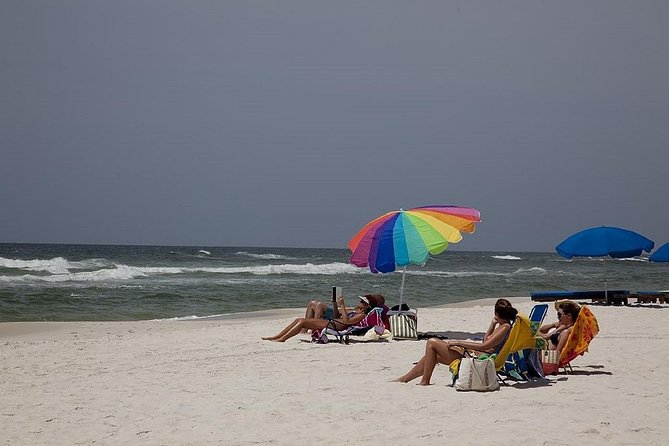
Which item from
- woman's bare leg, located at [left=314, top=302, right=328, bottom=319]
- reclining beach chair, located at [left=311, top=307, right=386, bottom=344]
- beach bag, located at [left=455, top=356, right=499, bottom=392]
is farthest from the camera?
woman's bare leg, located at [left=314, top=302, right=328, bottom=319]

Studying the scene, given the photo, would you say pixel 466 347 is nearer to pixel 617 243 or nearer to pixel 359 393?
pixel 359 393

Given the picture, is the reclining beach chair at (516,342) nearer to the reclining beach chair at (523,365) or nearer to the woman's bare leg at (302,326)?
the reclining beach chair at (523,365)

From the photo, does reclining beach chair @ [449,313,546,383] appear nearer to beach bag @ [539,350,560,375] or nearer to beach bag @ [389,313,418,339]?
beach bag @ [539,350,560,375]

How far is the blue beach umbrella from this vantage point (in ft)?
56.1

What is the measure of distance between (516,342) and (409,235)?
3.48 m

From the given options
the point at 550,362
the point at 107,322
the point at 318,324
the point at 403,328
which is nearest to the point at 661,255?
the point at 403,328

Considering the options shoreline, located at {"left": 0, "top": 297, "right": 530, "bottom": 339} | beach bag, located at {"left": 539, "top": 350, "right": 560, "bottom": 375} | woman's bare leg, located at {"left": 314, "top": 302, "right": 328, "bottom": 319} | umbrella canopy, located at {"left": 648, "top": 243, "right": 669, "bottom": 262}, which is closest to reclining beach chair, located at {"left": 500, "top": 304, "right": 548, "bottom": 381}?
beach bag, located at {"left": 539, "top": 350, "right": 560, "bottom": 375}

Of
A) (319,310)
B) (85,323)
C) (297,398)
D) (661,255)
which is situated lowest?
(85,323)

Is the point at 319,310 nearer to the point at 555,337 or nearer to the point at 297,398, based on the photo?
the point at 555,337

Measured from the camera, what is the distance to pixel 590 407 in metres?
6.64

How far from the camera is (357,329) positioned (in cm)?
1156

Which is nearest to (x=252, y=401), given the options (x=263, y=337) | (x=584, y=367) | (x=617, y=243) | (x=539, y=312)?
(x=539, y=312)

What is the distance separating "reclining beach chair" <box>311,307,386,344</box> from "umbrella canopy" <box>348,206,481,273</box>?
2.85 feet

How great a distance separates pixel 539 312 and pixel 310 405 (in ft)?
10.3
